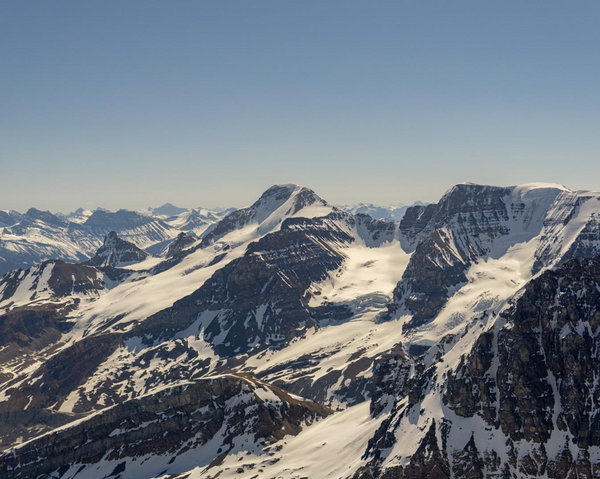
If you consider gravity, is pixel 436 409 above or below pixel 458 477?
above

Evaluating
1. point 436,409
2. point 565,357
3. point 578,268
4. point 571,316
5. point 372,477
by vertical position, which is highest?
point 578,268

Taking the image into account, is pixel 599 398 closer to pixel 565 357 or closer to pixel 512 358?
pixel 565 357

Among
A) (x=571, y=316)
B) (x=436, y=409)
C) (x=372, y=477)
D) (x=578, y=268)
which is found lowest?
(x=372, y=477)

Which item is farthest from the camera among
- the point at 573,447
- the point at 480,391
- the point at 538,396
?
the point at 480,391

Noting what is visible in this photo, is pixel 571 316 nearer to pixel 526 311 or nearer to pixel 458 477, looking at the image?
pixel 526 311

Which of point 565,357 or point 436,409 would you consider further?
point 436,409

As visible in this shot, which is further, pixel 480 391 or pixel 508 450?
pixel 480 391

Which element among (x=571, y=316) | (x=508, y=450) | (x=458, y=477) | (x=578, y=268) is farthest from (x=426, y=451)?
(x=578, y=268)

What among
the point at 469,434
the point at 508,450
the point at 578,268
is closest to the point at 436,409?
the point at 469,434

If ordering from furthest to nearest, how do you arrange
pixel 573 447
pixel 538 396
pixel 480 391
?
pixel 480 391 → pixel 538 396 → pixel 573 447
